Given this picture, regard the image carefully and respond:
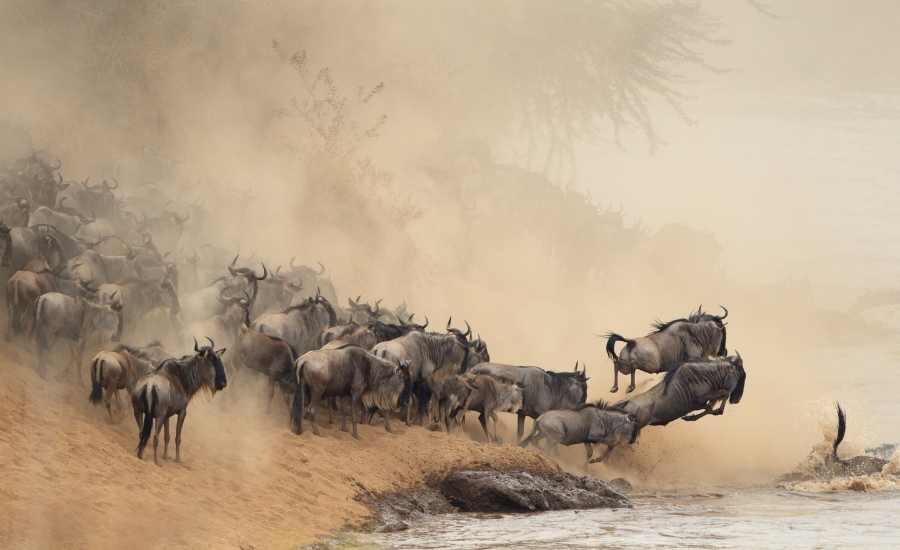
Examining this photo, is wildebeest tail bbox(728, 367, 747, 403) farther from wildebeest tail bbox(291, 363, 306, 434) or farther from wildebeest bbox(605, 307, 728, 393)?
wildebeest tail bbox(291, 363, 306, 434)

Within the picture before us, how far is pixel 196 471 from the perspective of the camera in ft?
54.7

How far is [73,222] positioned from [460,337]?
22.3 ft

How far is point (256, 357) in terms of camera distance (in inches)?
809

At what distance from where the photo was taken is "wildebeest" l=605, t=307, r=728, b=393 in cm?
2456

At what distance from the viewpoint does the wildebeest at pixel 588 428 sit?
22.4 metres

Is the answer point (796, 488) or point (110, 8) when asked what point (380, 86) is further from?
point (796, 488)

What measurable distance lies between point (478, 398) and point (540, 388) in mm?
1694

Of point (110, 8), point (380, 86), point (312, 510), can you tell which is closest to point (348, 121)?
point (380, 86)

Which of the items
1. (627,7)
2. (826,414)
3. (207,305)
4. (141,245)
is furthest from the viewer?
(627,7)

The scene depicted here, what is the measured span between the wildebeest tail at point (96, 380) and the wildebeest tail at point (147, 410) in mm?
907

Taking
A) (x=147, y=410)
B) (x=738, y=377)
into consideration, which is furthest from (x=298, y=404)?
(x=738, y=377)

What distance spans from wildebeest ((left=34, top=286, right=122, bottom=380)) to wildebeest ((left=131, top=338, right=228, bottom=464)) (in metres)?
1.94

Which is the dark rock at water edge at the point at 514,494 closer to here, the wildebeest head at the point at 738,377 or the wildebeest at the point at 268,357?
the wildebeest at the point at 268,357

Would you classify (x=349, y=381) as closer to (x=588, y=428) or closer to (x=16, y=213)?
(x=588, y=428)
